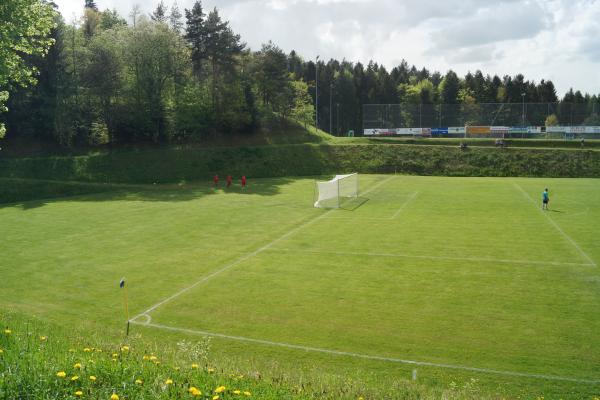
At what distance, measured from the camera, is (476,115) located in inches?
3076

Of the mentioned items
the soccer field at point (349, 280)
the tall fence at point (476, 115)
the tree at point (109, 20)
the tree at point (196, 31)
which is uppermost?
the tree at point (109, 20)

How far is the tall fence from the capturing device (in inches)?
3034

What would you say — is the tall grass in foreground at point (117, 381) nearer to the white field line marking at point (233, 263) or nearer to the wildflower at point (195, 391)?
the wildflower at point (195, 391)

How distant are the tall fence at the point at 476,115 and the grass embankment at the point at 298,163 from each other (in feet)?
51.0

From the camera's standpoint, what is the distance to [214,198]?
43594mm

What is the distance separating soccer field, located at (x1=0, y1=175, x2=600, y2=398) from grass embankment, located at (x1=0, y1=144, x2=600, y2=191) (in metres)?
16.7

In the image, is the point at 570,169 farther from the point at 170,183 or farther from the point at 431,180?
the point at 170,183

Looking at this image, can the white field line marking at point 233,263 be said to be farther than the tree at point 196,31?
No

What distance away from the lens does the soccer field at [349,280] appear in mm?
14336

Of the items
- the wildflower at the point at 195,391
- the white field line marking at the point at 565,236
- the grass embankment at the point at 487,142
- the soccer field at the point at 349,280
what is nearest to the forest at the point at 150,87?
the grass embankment at the point at 487,142

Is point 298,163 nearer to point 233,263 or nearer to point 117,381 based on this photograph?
point 233,263

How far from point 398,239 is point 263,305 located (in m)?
12.0

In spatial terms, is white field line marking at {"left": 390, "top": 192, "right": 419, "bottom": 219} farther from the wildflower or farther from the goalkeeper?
the wildflower

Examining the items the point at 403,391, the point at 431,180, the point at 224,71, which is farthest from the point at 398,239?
the point at 224,71
